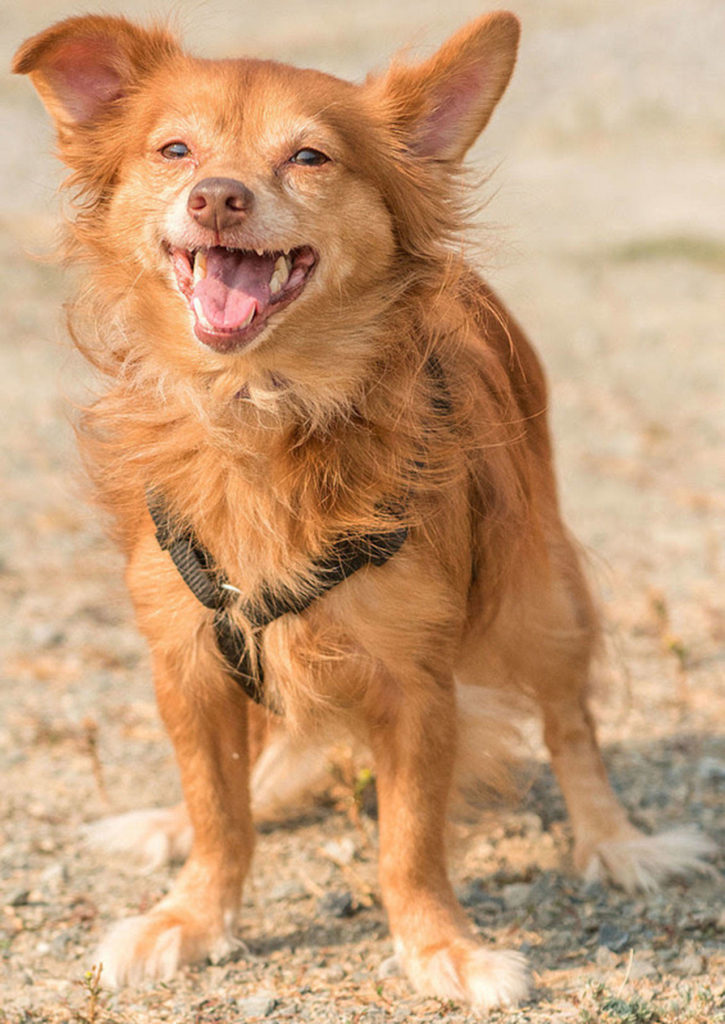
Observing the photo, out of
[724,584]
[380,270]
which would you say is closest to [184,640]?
[380,270]

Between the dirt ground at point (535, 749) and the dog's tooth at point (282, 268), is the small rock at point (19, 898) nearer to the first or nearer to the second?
the dirt ground at point (535, 749)

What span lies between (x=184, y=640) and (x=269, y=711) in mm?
374

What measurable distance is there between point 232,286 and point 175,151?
410 mm

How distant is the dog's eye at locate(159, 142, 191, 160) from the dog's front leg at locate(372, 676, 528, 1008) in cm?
143

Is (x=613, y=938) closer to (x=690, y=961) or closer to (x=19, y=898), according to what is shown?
(x=690, y=961)

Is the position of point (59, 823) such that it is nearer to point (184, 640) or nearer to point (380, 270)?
point (184, 640)

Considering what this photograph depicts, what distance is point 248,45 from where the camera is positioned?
693 inches

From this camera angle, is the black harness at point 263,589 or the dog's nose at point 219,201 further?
the black harness at point 263,589

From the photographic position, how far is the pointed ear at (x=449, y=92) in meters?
3.02

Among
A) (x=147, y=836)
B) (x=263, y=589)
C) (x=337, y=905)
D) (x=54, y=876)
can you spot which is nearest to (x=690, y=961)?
(x=337, y=905)

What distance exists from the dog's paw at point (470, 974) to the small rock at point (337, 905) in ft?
1.20

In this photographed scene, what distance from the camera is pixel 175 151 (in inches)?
117

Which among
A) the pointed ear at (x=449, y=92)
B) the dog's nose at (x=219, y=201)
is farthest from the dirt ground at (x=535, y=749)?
the dog's nose at (x=219, y=201)

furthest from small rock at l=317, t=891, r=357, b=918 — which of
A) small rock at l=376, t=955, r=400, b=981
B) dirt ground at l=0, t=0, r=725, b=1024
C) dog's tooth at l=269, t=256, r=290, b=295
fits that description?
dog's tooth at l=269, t=256, r=290, b=295
